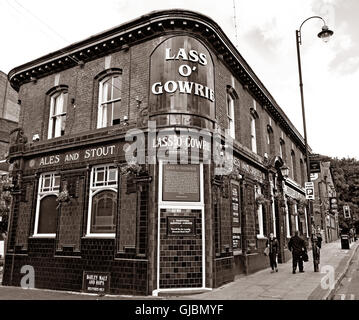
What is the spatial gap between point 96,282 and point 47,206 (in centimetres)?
420

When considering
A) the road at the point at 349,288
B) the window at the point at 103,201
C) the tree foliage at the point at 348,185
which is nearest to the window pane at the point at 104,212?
the window at the point at 103,201

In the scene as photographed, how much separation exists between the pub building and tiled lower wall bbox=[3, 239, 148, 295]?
0.14ft

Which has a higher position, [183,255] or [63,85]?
[63,85]

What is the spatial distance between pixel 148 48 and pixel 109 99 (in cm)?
262

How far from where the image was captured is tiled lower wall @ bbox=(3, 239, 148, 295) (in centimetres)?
961

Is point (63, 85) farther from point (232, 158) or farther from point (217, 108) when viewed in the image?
point (232, 158)

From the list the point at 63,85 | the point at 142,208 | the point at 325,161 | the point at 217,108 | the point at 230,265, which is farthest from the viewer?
the point at 325,161

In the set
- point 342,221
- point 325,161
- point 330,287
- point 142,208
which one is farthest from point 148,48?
point 342,221

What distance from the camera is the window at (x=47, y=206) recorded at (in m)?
12.4

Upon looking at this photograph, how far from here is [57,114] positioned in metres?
14.0

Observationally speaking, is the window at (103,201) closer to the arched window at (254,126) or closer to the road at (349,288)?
the road at (349,288)

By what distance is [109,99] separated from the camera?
41.4 feet

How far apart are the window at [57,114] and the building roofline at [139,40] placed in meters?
1.25

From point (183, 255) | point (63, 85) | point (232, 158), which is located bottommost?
point (183, 255)
